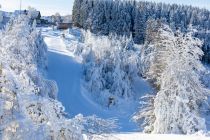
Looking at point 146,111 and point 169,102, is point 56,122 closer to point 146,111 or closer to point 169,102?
point 169,102

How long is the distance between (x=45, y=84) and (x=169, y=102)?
19.7 feet

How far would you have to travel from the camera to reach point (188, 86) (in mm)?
23406

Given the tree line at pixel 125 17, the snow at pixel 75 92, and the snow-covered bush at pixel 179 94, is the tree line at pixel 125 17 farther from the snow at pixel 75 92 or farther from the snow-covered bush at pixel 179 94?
the snow-covered bush at pixel 179 94

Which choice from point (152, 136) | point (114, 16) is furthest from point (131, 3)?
point (152, 136)

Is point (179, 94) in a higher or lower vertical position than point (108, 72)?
higher

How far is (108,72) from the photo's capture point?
40.2m

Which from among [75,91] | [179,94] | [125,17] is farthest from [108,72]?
[125,17]

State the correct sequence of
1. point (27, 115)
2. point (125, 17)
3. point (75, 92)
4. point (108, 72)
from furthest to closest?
point (125, 17) < point (108, 72) < point (75, 92) < point (27, 115)

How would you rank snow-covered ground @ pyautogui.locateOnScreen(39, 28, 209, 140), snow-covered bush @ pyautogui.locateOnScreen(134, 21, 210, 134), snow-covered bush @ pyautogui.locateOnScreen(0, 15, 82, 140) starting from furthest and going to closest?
snow-covered ground @ pyautogui.locateOnScreen(39, 28, 209, 140) < snow-covered bush @ pyautogui.locateOnScreen(134, 21, 210, 134) < snow-covered bush @ pyautogui.locateOnScreen(0, 15, 82, 140)

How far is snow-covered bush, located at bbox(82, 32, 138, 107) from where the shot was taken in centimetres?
3916

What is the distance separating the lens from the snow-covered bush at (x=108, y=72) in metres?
39.2

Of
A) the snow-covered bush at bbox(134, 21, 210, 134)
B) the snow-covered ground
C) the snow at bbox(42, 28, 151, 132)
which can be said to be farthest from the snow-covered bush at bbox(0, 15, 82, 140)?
the snow at bbox(42, 28, 151, 132)

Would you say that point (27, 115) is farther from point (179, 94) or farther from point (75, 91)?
point (75, 91)

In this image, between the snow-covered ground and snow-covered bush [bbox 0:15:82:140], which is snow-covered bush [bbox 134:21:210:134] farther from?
snow-covered bush [bbox 0:15:82:140]
